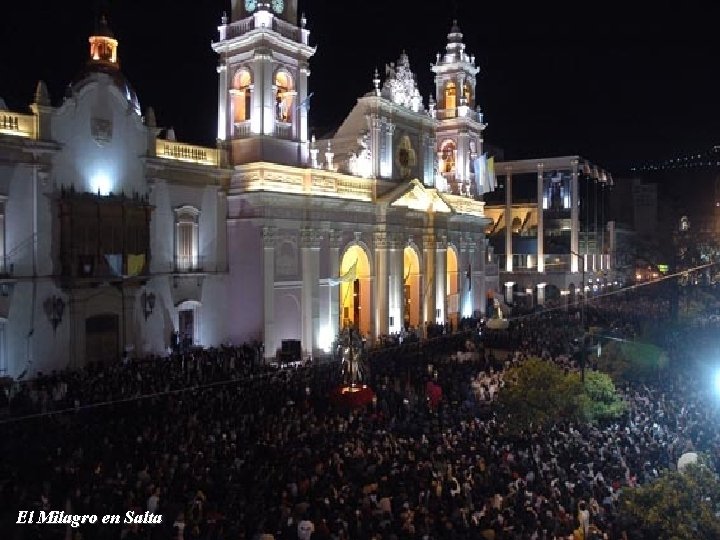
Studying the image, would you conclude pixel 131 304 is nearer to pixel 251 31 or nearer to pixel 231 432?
pixel 231 432

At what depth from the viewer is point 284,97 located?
29.9 m

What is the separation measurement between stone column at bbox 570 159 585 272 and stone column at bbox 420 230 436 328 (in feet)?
77.9

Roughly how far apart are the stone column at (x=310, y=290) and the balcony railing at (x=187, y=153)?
4.86m

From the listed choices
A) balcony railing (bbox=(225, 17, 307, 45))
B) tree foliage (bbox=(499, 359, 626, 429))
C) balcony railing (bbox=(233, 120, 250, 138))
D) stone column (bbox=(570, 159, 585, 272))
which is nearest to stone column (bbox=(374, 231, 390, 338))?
balcony railing (bbox=(233, 120, 250, 138))

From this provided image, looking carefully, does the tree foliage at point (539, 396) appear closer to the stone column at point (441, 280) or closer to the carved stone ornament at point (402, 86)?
the carved stone ornament at point (402, 86)

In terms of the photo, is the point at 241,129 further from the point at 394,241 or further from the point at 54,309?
the point at 54,309

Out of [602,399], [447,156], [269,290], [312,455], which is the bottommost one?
[312,455]

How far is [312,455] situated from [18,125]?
14.3 m

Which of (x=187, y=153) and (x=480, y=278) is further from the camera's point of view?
(x=480, y=278)

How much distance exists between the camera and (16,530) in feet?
30.7

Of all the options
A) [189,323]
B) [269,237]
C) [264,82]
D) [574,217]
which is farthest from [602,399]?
[574,217]

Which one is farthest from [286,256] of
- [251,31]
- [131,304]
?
[251,31]

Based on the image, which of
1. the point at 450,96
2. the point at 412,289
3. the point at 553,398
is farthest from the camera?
the point at 450,96

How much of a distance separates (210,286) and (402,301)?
1201cm
